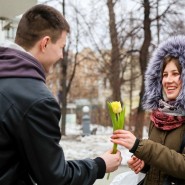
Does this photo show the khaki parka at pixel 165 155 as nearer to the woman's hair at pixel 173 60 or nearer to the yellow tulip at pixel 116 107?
the yellow tulip at pixel 116 107

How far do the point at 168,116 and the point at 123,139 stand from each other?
35cm

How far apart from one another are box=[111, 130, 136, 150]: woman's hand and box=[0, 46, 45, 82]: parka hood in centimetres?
71

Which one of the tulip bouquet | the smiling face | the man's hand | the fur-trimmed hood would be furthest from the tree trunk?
the man's hand

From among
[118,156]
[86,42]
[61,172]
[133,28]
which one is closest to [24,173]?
[61,172]

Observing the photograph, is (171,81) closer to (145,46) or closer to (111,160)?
(111,160)

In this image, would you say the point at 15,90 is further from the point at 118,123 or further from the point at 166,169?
the point at 166,169

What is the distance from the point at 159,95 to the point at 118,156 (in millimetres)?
632

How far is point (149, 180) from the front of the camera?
2.52 m

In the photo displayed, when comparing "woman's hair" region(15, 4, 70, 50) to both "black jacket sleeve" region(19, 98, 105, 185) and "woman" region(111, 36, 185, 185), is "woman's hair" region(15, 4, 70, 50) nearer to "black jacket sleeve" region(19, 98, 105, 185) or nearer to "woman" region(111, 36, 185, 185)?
"black jacket sleeve" region(19, 98, 105, 185)

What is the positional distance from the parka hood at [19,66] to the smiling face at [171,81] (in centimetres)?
104

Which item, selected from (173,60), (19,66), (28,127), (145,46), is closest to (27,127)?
(28,127)

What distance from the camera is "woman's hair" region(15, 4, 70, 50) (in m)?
1.92

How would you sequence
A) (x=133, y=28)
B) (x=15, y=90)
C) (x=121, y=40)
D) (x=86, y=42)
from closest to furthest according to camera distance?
(x=15, y=90)
(x=133, y=28)
(x=121, y=40)
(x=86, y=42)

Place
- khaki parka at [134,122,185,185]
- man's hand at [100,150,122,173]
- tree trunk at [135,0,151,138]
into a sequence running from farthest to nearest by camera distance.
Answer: tree trunk at [135,0,151,138] < khaki parka at [134,122,185,185] < man's hand at [100,150,122,173]
